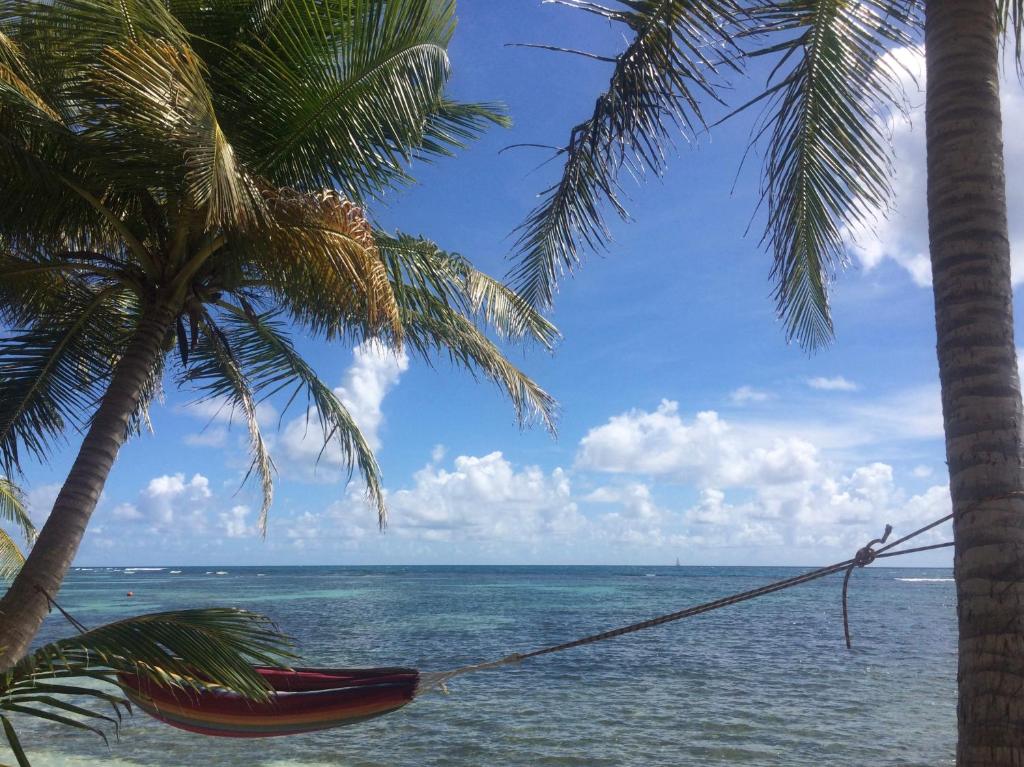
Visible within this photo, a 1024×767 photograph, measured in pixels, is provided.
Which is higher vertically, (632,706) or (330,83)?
(330,83)

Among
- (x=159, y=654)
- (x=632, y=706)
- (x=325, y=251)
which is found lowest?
(x=632, y=706)

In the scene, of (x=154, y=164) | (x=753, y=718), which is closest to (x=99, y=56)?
(x=154, y=164)

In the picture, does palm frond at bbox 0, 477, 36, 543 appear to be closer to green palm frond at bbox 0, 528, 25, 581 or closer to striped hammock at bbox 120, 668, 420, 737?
green palm frond at bbox 0, 528, 25, 581

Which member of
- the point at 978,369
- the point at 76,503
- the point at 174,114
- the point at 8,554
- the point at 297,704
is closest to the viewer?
the point at 978,369

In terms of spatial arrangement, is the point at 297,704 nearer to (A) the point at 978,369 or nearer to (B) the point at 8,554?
(A) the point at 978,369

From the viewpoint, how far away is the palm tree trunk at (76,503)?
10.1 feet

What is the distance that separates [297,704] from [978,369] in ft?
9.94

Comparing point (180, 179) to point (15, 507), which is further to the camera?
point (15, 507)

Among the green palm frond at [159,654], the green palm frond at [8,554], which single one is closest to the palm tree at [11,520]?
the green palm frond at [8,554]

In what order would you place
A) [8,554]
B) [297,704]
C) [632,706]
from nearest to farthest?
[297,704]
[8,554]
[632,706]

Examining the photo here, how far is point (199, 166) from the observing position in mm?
3084

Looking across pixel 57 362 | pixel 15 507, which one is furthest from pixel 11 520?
pixel 57 362

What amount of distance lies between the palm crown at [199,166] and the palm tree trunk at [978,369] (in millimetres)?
2134

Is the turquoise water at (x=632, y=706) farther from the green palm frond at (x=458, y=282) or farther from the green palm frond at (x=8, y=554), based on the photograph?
the green palm frond at (x=458, y=282)
